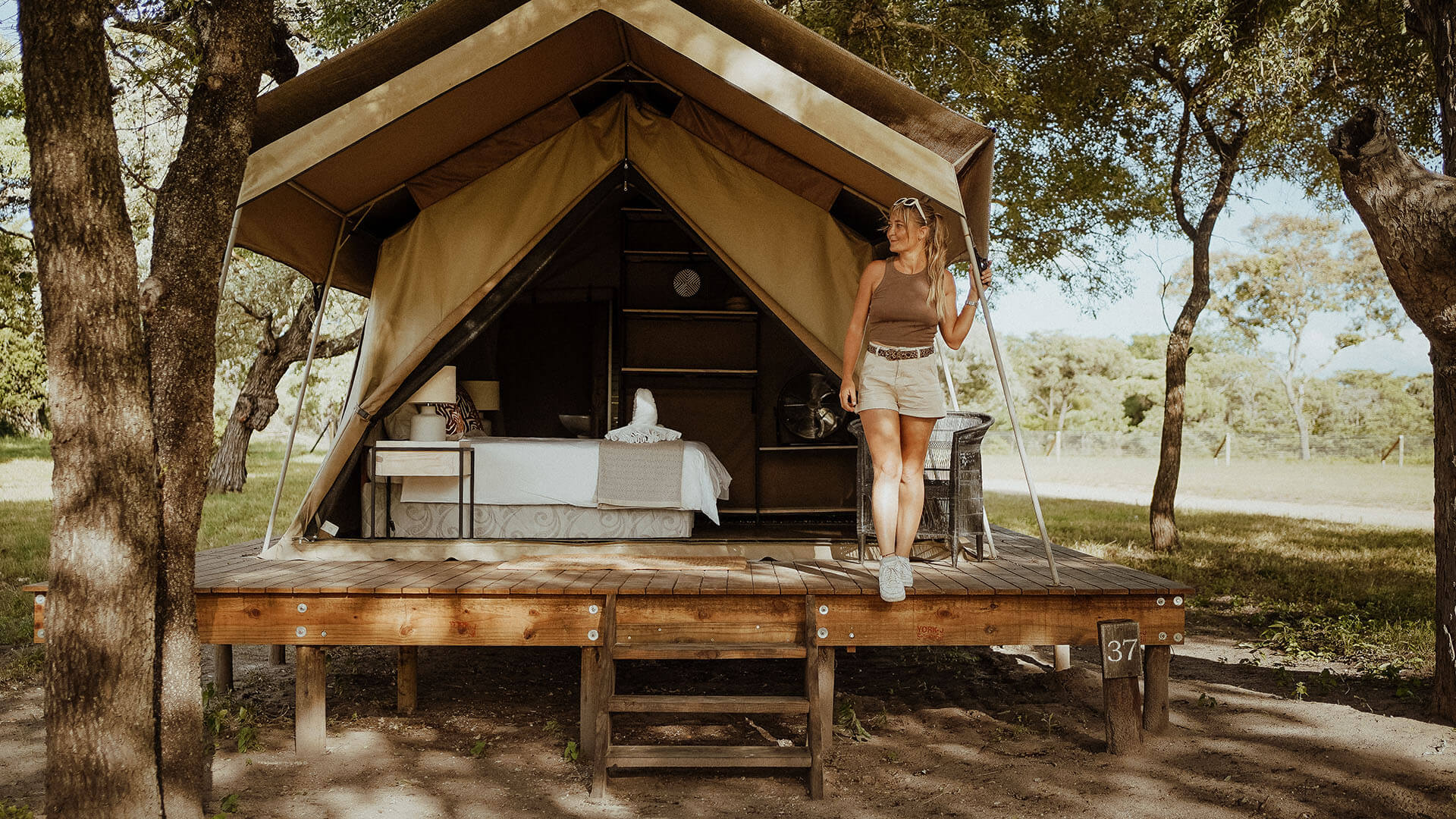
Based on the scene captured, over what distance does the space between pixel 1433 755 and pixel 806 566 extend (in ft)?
7.34

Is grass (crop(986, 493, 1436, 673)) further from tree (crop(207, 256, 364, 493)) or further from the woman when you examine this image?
tree (crop(207, 256, 364, 493))

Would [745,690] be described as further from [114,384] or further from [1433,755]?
[114,384]

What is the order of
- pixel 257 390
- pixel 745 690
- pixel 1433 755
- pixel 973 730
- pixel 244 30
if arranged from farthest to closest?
pixel 257 390 → pixel 745 690 → pixel 973 730 → pixel 1433 755 → pixel 244 30

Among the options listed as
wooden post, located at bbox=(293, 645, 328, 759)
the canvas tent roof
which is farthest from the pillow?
wooden post, located at bbox=(293, 645, 328, 759)

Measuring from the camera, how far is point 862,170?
4344 millimetres

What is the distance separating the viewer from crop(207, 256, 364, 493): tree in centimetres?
1128

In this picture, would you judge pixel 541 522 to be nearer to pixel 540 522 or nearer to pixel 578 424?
pixel 540 522

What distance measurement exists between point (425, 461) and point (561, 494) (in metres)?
0.62

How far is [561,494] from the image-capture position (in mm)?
4699

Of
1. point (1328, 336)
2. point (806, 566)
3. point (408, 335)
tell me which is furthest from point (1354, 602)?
point (1328, 336)

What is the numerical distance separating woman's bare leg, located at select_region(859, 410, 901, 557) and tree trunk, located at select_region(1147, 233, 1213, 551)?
5.14m

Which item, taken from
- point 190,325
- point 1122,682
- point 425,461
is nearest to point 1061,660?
point 1122,682

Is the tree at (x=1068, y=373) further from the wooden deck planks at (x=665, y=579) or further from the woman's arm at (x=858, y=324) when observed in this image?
the woman's arm at (x=858, y=324)

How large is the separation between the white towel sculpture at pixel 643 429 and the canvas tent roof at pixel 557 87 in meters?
1.38
